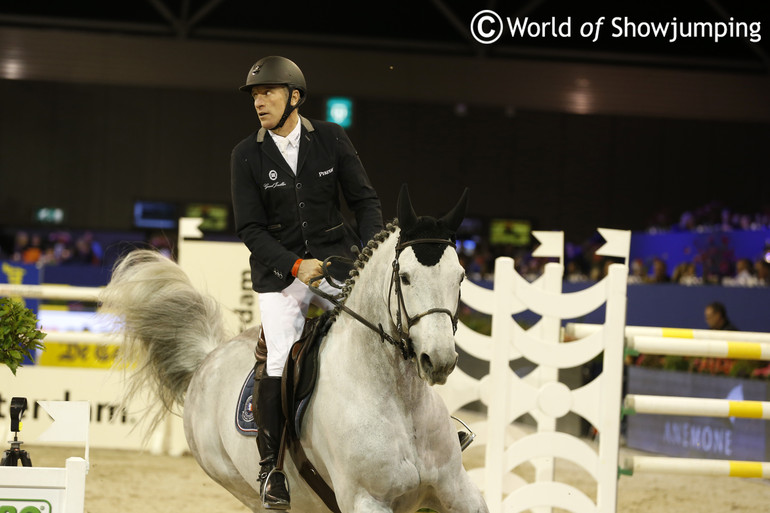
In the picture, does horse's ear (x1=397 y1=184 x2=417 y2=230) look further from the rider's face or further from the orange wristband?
the rider's face

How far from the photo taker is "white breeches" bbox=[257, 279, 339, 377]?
3.29m

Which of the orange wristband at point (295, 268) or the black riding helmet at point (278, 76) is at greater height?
the black riding helmet at point (278, 76)

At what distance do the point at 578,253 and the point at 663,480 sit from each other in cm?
802

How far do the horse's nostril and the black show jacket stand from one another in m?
0.87

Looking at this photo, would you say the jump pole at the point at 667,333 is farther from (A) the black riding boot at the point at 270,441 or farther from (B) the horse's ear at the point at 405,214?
(B) the horse's ear at the point at 405,214

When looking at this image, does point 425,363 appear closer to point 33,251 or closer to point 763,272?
point 763,272

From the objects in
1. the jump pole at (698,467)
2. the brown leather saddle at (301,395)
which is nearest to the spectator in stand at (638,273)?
the jump pole at (698,467)

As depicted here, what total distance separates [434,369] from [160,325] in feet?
7.73

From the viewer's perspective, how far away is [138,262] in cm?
470

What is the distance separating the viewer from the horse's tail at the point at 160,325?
444 centimetres

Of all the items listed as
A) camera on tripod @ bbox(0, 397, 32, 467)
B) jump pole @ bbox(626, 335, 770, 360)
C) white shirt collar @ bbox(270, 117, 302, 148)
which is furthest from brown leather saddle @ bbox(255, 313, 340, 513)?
jump pole @ bbox(626, 335, 770, 360)

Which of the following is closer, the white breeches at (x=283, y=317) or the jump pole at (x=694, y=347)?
the white breeches at (x=283, y=317)

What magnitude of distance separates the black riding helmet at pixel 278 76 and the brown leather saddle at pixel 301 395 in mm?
792

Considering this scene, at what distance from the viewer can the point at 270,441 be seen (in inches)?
125
